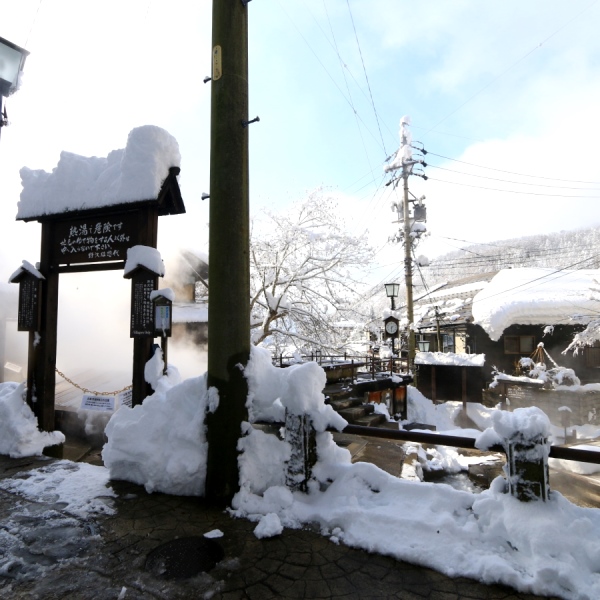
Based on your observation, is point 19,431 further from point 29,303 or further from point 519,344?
point 519,344

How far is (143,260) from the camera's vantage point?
6258mm

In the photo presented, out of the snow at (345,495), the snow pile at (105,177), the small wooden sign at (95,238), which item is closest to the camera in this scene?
the snow at (345,495)

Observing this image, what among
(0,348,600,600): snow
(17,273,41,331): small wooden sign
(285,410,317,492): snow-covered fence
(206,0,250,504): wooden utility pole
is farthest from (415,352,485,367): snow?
(17,273,41,331): small wooden sign

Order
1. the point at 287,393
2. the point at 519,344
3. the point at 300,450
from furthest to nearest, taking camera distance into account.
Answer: the point at 519,344, the point at 287,393, the point at 300,450

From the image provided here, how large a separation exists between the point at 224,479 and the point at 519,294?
1078 inches

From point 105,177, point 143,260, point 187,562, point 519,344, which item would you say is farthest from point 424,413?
point 187,562

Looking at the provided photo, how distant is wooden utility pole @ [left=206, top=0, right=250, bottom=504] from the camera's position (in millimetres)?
4219

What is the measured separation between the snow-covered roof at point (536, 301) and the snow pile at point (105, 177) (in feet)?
77.1

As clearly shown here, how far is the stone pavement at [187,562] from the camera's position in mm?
2764

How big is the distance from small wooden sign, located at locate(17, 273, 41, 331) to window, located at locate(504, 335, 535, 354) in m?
26.8

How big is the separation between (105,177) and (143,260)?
6.29ft

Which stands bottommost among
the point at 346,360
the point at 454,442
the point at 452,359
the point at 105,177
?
the point at 452,359

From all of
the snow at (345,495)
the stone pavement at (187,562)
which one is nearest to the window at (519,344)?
the snow at (345,495)

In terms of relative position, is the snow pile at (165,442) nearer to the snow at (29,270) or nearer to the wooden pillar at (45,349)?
the wooden pillar at (45,349)
